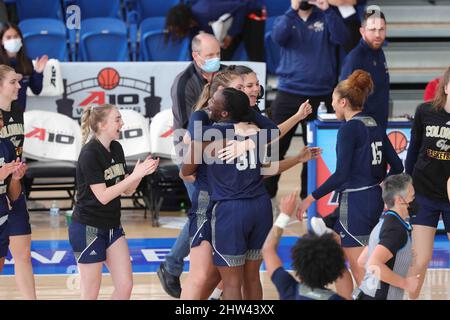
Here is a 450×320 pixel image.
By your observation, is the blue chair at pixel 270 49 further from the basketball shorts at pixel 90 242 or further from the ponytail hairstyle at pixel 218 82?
the basketball shorts at pixel 90 242

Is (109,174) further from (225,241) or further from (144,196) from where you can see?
(144,196)

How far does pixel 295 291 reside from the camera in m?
4.79

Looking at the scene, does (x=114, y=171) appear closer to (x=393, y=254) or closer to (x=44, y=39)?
(x=393, y=254)

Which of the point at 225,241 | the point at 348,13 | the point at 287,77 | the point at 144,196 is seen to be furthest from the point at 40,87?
the point at 225,241

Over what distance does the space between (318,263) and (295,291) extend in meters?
0.23

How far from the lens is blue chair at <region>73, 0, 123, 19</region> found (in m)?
12.9

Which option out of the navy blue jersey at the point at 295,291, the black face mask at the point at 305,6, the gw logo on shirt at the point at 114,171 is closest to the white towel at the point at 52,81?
the black face mask at the point at 305,6

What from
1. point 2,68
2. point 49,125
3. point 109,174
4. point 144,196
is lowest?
point 144,196

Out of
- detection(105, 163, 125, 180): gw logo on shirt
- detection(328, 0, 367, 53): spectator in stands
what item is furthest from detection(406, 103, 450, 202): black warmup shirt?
detection(328, 0, 367, 53): spectator in stands

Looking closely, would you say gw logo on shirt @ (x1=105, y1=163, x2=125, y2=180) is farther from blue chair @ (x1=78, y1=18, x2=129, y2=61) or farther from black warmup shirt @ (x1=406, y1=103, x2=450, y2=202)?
blue chair @ (x1=78, y1=18, x2=129, y2=61)

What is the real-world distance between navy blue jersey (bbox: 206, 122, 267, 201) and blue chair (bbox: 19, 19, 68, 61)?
6.71 m

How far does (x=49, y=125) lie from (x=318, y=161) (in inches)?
106

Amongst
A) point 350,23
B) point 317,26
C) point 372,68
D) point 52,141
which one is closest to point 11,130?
point 52,141

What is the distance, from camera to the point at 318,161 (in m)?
9.15
